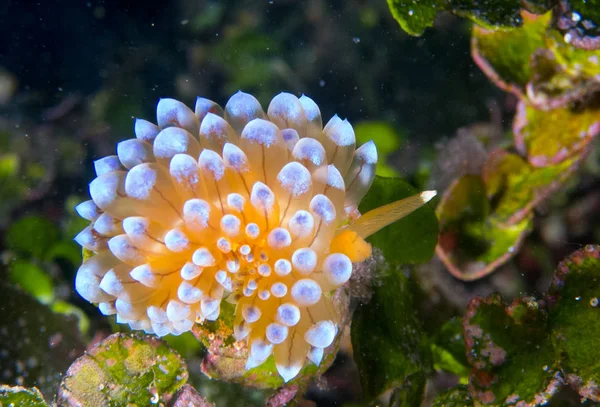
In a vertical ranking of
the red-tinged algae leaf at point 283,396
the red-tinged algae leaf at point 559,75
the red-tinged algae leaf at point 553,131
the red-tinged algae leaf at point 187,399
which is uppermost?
the red-tinged algae leaf at point 559,75

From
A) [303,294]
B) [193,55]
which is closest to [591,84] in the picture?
[303,294]

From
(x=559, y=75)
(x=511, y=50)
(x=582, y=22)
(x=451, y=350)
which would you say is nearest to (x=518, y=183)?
(x=559, y=75)

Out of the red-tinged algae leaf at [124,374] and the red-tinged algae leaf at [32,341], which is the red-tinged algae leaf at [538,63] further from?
the red-tinged algae leaf at [32,341]

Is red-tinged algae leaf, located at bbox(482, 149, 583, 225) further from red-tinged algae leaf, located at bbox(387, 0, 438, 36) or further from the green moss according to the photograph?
red-tinged algae leaf, located at bbox(387, 0, 438, 36)

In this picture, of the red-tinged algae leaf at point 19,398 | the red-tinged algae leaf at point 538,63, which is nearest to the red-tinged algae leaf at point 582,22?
the red-tinged algae leaf at point 538,63

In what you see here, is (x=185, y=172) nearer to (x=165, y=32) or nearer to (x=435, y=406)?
(x=435, y=406)

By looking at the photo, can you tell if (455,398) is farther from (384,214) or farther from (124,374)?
(124,374)
